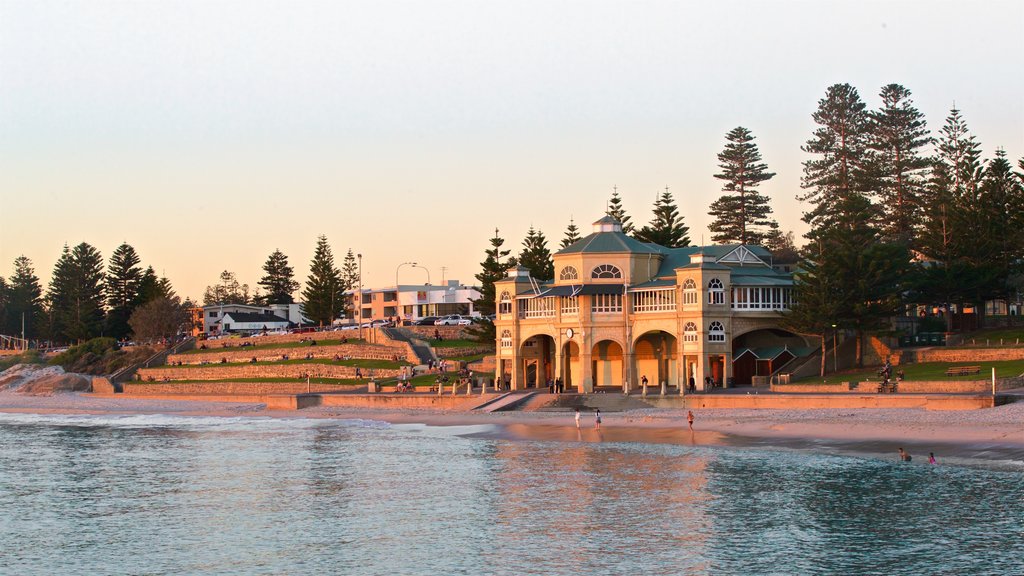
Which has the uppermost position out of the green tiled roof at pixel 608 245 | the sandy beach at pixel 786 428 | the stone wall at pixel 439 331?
the green tiled roof at pixel 608 245

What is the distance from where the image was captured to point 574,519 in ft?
104

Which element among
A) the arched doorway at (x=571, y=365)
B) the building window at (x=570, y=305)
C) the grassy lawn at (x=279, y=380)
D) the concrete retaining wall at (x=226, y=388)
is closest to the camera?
the building window at (x=570, y=305)

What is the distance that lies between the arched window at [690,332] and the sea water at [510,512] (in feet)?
45.9

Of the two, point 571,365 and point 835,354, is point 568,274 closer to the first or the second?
point 571,365

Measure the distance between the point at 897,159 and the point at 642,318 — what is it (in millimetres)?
39706

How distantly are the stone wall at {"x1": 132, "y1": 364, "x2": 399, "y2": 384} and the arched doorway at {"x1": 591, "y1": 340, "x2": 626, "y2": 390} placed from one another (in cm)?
1488

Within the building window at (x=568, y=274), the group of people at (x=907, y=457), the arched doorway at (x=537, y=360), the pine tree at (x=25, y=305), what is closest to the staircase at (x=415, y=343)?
the arched doorway at (x=537, y=360)

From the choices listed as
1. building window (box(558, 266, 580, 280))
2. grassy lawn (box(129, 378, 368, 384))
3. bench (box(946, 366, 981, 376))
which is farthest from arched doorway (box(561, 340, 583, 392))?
bench (box(946, 366, 981, 376))

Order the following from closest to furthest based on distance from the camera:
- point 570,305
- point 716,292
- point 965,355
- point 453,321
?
1. point 965,355
2. point 716,292
3. point 570,305
4. point 453,321

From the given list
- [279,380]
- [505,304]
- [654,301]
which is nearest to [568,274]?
[505,304]

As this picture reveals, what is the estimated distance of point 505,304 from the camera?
67125 mm

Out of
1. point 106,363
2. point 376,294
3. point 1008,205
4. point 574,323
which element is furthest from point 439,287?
point 1008,205

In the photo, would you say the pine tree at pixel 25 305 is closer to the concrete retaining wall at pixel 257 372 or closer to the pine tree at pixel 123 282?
the pine tree at pixel 123 282

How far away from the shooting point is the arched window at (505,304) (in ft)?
219
